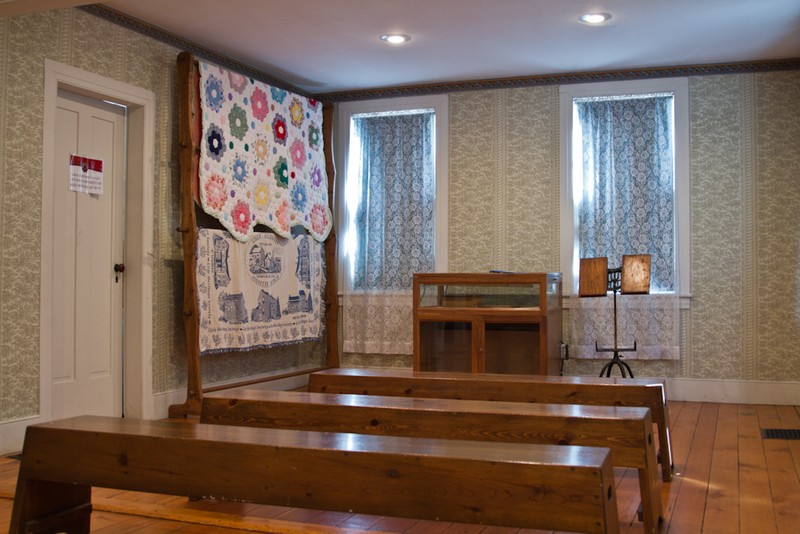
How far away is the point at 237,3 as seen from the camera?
14.6ft

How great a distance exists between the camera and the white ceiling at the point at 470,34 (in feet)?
14.8

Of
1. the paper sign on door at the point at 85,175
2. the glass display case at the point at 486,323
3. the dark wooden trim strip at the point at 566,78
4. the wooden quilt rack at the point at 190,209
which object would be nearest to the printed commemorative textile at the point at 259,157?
the wooden quilt rack at the point at 190,209

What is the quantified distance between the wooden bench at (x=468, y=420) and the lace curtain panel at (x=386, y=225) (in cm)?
325

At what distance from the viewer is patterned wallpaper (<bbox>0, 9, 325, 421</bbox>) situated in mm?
3902

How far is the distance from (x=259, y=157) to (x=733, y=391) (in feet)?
12.3

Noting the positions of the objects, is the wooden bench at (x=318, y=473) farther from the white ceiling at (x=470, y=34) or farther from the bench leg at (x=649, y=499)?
the white ceiling at (x=470, y=34)

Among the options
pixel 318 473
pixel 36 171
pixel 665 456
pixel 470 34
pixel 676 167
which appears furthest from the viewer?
pixel 676 167

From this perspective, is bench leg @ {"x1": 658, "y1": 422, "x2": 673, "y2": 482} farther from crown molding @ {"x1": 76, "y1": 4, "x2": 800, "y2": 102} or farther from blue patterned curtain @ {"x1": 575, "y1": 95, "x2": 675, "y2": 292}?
crown molding @ {"x1": 76, "y1": 4, "x2": 800, "y2": 102}

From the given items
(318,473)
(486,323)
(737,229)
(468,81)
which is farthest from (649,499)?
(468,81)

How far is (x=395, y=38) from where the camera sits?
16.7 feet

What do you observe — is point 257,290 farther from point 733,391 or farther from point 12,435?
point 733,391

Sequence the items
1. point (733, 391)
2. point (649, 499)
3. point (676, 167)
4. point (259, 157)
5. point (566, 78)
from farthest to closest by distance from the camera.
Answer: point (566, 78) → point (676, 167) → point (733, 391) → point (259, 157) → point (649, 499)

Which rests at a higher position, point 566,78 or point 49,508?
point 566,78

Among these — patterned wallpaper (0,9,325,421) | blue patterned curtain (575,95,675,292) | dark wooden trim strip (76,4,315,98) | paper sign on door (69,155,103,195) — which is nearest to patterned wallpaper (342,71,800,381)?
blue patterned curtain (575,95,675,292)
